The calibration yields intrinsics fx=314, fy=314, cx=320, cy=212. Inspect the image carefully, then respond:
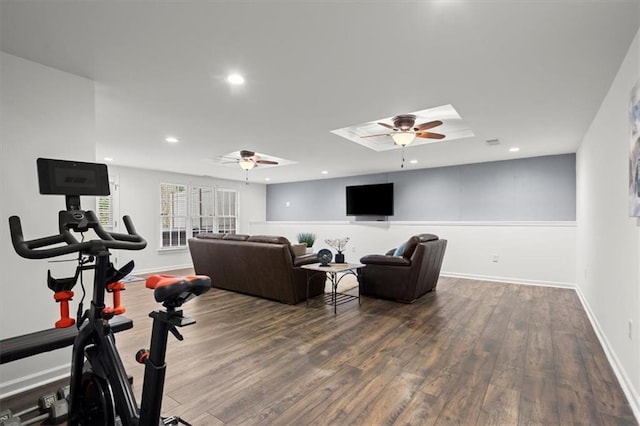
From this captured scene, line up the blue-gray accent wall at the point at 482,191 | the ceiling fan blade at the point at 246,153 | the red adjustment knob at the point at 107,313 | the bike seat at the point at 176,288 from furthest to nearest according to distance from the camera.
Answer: the blue-gray accent wall at the point at 482,191
the ceiling fan blade at the point at 246,153
the red adjustment knob at the point at 107,313
the bike seat at the point at 176,288

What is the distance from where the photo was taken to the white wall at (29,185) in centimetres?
212

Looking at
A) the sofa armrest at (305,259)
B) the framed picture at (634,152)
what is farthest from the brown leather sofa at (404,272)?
the framed picture at (634,152)

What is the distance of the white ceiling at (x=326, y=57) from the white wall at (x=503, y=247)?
2270mm

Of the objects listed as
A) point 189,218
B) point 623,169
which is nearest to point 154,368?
point 623,169

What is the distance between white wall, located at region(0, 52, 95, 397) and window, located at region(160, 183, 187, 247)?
5.33m

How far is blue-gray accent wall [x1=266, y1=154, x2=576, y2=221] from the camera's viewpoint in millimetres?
5523

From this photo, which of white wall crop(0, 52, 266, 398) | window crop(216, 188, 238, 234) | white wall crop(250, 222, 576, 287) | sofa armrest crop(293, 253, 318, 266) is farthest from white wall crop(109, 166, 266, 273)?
white wall crop(250, 222, 576, 287)

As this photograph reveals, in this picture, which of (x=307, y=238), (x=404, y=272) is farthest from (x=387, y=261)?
(x=307, y=238)

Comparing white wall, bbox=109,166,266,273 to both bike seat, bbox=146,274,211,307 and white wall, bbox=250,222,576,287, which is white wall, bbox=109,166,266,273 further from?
bike seat, bbox=146,274,211,307

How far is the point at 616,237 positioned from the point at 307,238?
6517mm

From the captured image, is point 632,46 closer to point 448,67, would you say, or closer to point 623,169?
point 623,169

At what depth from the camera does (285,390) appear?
214 cm

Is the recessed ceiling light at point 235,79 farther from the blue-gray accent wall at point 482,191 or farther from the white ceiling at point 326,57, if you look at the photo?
the blue-gray accent wall at point 482,191

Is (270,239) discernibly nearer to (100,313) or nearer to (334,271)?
(334,271)
